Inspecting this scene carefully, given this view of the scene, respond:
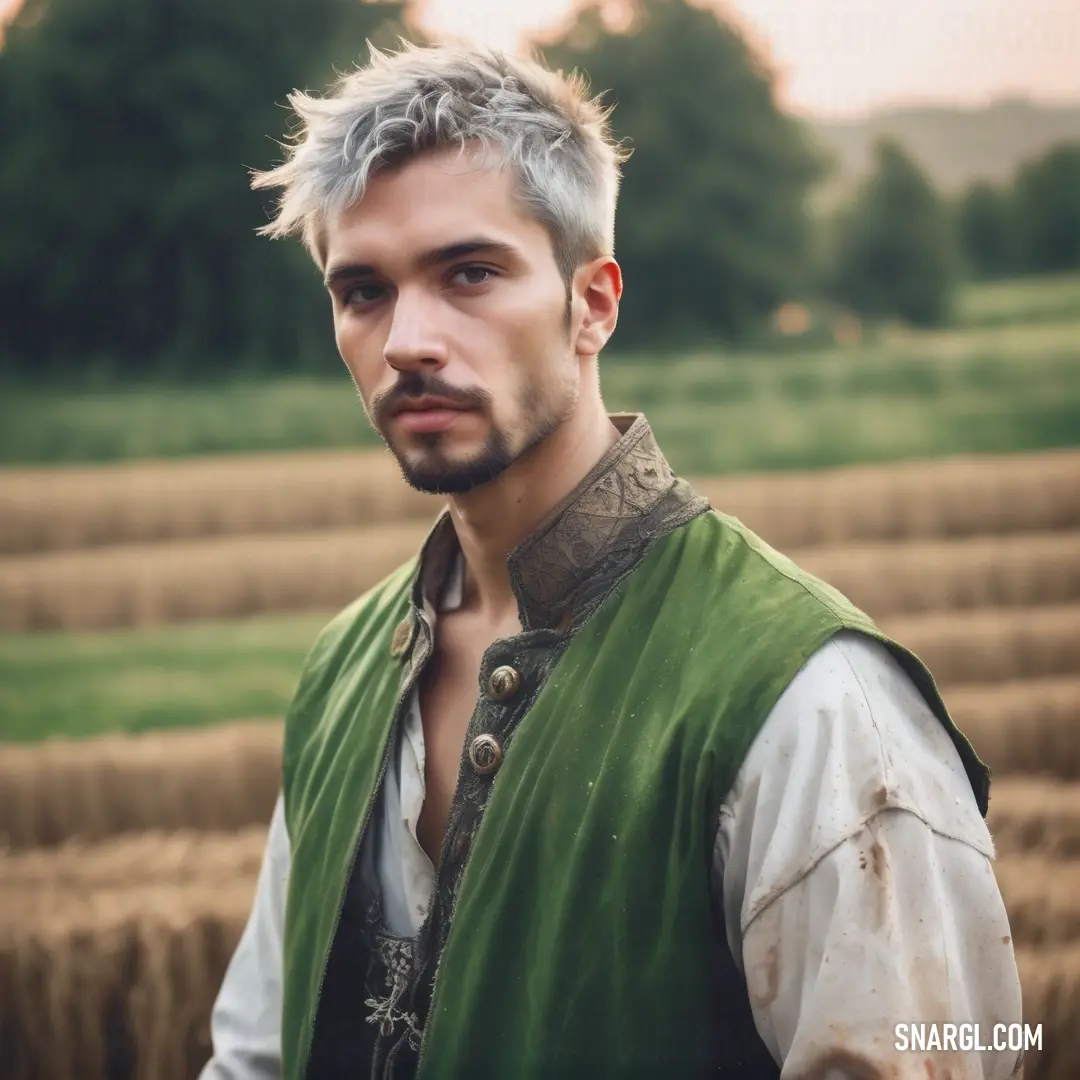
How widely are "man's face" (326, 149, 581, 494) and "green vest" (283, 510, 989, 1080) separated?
0.24 meters

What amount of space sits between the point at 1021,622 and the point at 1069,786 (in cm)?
88

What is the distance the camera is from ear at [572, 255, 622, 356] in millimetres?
1663

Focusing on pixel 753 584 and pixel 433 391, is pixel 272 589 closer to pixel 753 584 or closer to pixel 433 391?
pixel 433 391

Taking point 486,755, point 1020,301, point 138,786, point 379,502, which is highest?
point 1020,301

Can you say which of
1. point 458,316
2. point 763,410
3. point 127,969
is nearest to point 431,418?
point 458,316

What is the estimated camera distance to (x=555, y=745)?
1.46 meters

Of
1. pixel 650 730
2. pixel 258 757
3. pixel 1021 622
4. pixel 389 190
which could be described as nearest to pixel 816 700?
pixel 650 730

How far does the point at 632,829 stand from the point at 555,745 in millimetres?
145

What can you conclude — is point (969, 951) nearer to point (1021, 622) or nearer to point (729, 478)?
point (1021, 622)

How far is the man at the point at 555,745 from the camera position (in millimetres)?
1253

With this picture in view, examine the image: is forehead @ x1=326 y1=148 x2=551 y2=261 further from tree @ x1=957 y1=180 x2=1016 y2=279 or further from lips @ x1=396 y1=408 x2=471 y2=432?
tree @ x1=957 y1=180 x2=1016 y2=279

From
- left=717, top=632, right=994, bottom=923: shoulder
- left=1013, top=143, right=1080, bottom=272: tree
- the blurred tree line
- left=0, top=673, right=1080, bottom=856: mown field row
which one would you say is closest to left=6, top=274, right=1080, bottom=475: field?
left=1013, top=143, right=1080, bottom=272: tree

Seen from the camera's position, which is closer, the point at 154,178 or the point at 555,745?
the point at 555,745

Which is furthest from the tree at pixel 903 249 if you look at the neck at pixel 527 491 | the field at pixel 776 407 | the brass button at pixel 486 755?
the brass button at pixel 486 755
